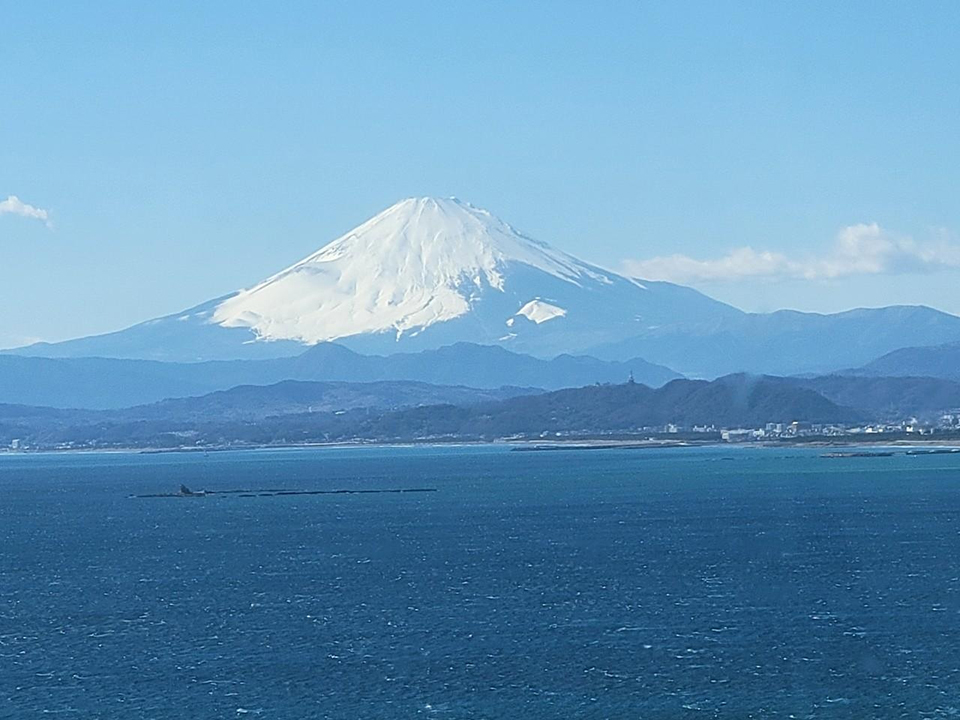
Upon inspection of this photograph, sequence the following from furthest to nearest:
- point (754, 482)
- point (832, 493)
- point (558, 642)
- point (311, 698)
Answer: point (754, 482) → point (832, 493) → point (558, 642) → point (311, 698)

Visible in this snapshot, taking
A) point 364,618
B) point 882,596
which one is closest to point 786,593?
point 882,596

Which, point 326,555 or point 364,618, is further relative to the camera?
point 326,555

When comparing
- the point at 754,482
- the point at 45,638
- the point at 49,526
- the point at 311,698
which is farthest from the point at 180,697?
the point at 754,482

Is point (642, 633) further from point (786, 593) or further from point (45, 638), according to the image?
point (45, 638)

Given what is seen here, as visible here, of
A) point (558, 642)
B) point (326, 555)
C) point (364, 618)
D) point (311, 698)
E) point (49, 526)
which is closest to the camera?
point (311, 698)

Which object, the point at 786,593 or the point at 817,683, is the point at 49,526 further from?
the point at 817,683

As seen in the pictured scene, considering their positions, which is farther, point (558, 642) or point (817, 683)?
point (558, 642)
